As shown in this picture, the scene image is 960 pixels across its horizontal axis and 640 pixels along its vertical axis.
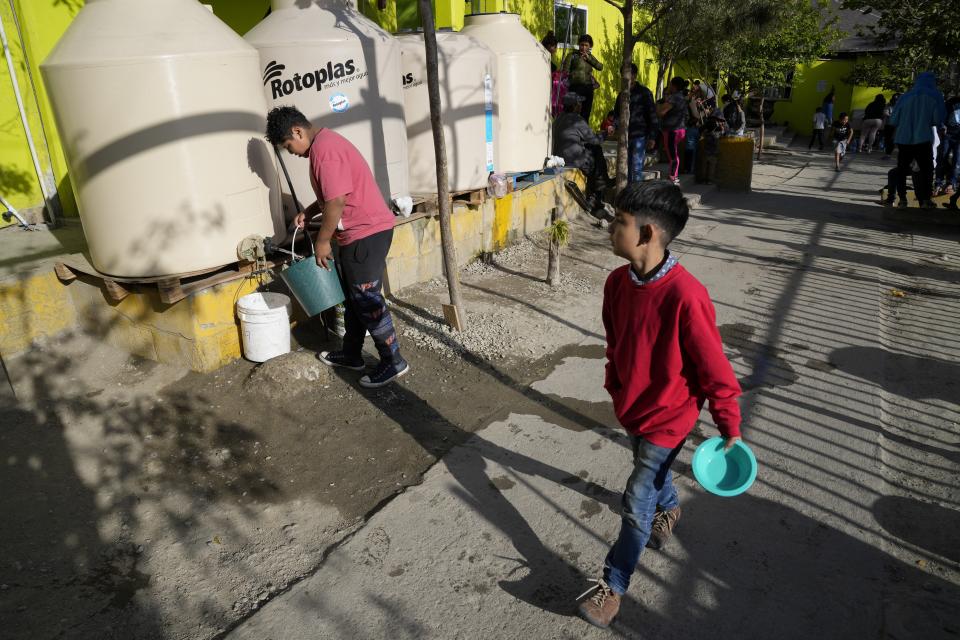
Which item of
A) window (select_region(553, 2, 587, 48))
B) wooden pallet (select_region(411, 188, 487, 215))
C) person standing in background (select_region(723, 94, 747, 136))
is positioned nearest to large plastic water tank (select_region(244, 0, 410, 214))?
wooden pallet (select_region(411, 188, 487, 215))

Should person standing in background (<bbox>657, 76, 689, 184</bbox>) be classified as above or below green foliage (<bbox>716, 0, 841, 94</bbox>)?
below

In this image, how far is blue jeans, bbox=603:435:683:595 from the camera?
2.37 m

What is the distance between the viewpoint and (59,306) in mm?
4617

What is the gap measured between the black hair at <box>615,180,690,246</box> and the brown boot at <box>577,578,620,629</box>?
136 cm

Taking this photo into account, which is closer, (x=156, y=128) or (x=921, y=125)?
(x=156, y=128)

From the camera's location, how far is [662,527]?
2883 millimetres

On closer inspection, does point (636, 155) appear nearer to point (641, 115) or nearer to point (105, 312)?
point (641, 115)

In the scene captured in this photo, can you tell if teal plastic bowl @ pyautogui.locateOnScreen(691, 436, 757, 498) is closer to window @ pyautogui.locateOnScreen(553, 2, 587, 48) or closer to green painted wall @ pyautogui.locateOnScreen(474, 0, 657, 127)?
green painted wall @ pyautogui.locateOnScreen(474, 0, 657, 127)

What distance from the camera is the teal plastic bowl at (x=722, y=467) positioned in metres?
2.32

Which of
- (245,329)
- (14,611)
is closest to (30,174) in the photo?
(245,329)

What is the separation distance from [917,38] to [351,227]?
13035mm

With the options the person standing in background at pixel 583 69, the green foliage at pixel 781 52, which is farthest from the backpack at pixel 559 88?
the green foliage at pixel 781 52

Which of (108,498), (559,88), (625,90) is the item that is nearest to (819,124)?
(559,88)

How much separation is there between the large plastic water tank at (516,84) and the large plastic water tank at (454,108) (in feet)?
2.00
